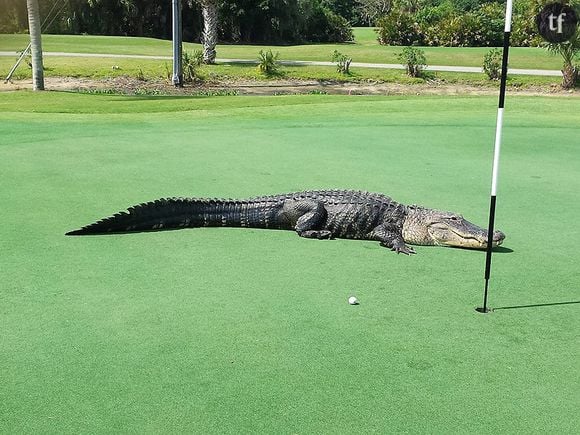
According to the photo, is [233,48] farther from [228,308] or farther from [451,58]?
[228,308]

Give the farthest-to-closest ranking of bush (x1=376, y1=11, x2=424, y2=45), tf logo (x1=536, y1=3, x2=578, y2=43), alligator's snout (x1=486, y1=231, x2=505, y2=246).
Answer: bush (x1=376, y1=11, x2=424, y2=45)
tf logo (x1=536, y1=3, x2=578, y2=43)
alligator's snout (x1=486, y1=231, x2=505, y2=246)

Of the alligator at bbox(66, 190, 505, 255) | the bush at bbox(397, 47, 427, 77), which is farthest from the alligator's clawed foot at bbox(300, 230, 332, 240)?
the bush at bbox(397, 47, 427, 77)

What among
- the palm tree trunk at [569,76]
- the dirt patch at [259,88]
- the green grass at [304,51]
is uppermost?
the green grass at [304,51]

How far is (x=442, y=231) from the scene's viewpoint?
17.5 ft

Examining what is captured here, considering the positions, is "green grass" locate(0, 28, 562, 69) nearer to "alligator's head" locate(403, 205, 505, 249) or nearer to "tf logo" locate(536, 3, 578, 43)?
"tf logo" locate(536, 3, 578, 43)

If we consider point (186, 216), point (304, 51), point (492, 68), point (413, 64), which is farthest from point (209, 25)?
point (186, 216)

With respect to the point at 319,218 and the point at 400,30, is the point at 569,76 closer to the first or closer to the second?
the point at 400,30

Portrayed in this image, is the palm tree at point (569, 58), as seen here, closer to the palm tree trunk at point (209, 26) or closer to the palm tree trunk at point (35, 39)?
the palm tree trunk at point (209, 26)

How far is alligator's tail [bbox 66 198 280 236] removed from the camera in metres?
5.49

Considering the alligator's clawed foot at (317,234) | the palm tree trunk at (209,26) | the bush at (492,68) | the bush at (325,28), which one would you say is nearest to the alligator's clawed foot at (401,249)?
the alligator's clawed foot at (317,234)

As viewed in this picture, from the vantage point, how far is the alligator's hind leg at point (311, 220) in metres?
5.62

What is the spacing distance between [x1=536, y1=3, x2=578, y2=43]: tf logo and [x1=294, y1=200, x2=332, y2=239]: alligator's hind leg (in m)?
16.5

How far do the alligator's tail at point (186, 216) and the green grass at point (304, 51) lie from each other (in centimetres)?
2167

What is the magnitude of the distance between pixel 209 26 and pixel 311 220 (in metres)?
18.7
